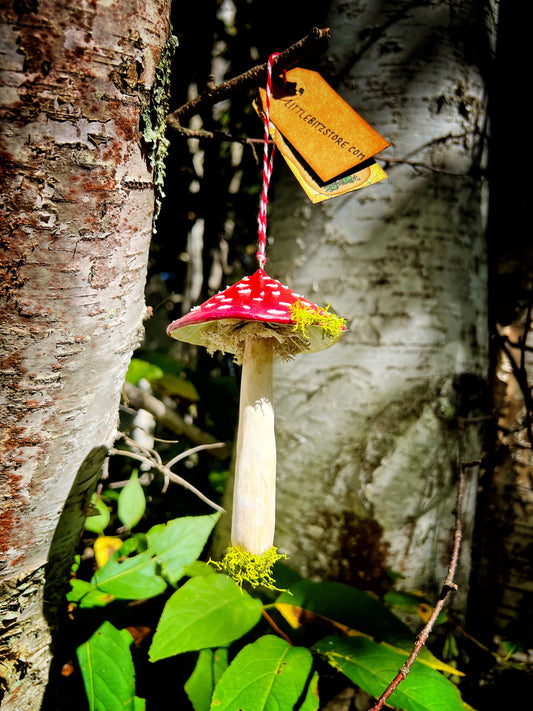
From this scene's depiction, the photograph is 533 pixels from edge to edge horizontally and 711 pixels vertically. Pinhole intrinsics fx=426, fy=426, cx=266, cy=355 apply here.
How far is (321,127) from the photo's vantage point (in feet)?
1.92

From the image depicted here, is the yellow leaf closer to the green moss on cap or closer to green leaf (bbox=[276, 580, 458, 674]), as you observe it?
green leaf (bbox=[276, 580, 458, 674])

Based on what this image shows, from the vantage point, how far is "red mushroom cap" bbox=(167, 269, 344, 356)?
45 cm

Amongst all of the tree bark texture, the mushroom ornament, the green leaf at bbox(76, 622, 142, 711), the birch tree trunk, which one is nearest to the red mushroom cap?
the mushroom ornament

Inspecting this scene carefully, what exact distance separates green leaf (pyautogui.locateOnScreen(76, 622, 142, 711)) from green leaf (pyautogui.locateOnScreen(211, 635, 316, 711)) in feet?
0.53

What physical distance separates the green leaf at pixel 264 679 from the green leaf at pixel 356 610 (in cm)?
9

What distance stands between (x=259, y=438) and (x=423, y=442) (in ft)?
1.46

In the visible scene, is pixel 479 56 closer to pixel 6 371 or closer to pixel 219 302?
pixel 219 302

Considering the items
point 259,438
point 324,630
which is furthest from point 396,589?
point 259,438

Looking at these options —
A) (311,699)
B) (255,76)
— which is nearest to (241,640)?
(311,699)

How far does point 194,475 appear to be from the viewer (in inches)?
44.9

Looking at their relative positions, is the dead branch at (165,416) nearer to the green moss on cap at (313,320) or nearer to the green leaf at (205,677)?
the green leaf at (205,677)

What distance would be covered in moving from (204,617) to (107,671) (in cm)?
16

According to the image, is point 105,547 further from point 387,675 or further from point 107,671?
point 387,675

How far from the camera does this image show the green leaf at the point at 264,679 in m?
0.53
